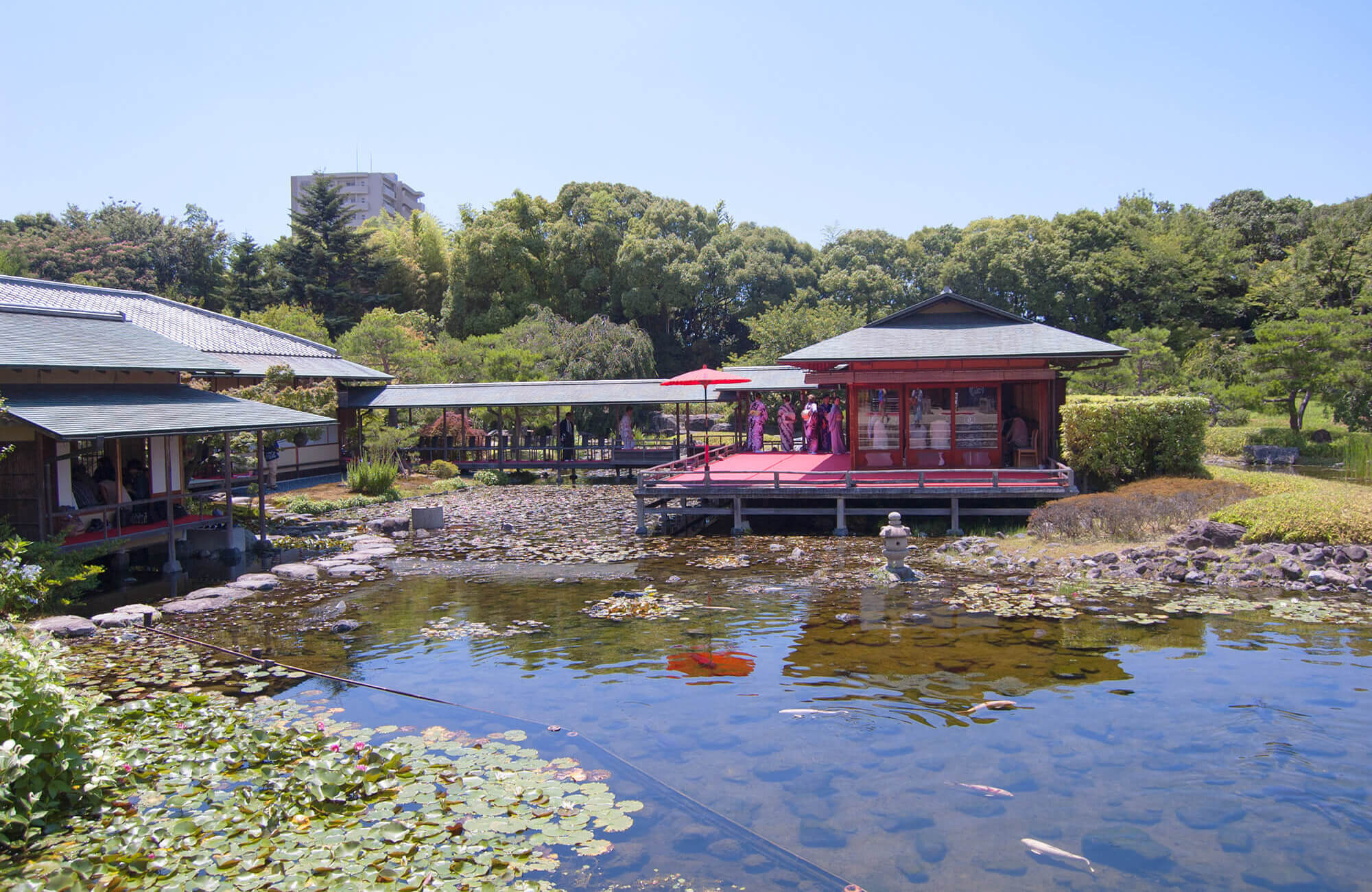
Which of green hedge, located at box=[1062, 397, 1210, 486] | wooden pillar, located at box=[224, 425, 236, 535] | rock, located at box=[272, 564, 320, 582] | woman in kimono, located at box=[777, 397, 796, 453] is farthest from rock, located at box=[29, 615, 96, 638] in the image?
woman in kimono, located at box=[777, 397, 796, 453]

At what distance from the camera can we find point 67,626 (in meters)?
11.0

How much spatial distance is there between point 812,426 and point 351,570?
1290cm

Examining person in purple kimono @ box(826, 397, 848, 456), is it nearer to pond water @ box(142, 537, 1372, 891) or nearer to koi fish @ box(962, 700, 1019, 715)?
pond water @ box(142, 537, 1372, 891)

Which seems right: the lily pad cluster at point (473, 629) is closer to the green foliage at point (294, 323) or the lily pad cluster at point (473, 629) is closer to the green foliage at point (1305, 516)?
the green foliage at point (1305, 516)

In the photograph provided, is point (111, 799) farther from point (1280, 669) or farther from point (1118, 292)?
point (1118, 292)

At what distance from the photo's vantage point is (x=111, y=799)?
6336 millimetres

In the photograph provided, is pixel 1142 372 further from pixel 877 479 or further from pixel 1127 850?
pixel 1127 850

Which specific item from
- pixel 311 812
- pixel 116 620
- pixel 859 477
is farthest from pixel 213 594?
pixel 859 477

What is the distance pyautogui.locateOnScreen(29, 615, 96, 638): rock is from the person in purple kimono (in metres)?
16.9

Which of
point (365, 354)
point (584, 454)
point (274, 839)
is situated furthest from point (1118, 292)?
point (274, 839)

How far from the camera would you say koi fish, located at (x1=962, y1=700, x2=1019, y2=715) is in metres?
8.36

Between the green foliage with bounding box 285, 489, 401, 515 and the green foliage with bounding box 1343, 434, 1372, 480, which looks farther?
the green foliage with bounding box 285, 489, 401, 515

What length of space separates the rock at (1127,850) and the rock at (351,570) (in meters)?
12.5

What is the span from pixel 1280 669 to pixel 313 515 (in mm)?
19666
